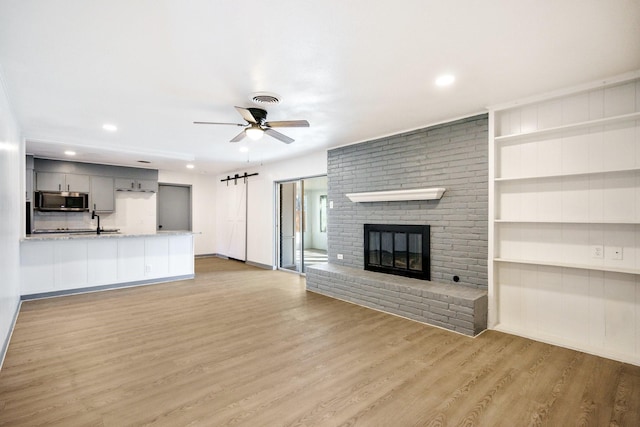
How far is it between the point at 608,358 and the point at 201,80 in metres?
4.47

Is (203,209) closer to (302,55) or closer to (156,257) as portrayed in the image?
(156,257)

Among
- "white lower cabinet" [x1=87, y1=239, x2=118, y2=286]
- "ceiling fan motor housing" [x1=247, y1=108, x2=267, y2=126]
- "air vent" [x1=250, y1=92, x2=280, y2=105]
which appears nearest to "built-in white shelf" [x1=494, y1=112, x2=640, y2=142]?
"air vent" [x1=250, y1=92, x2=280, y2=105]

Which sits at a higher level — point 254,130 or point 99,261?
point 254,130

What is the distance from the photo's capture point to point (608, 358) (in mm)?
2865

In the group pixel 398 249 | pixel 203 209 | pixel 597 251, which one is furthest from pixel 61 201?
pixel 597 251

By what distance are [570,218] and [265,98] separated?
328 cm

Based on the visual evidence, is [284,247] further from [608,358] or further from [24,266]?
[608,358]

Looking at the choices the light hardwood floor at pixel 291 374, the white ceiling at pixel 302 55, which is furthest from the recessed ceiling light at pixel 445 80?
the light hardwood floor at pixel 291 374

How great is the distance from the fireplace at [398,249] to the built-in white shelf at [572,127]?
146 centimetres

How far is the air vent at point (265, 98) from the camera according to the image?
314 centimetres

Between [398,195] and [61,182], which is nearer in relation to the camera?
[398,195]

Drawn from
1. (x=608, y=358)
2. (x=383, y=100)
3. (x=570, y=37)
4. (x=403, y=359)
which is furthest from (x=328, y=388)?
(x=570, y=37)

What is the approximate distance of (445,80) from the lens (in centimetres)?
289

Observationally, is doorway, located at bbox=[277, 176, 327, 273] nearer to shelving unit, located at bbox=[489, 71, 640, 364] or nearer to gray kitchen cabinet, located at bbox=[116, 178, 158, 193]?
gray kitchen cabinet, located at bbox=[116, 178, 158, 193]
